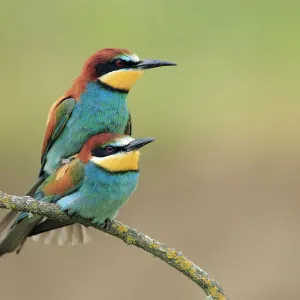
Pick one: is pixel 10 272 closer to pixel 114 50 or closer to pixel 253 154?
pixel 253 154

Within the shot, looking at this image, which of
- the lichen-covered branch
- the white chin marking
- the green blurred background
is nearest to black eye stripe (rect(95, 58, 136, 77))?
the white chin marking

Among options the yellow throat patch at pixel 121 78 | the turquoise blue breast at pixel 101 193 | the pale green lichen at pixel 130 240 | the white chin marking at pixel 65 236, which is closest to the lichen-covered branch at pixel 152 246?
the pale green lichen at pixel 130 240

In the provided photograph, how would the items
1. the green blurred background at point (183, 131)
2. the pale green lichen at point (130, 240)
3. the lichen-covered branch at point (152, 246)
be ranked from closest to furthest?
the lichen-covered branch at point (152, 246), the pale green lichen at point (130, 240), the green blurred background at point (183, 131)

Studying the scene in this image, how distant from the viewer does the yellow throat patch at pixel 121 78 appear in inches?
131

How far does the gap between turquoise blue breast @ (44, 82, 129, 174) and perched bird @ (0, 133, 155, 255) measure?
131 mm

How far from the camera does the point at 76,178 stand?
127 inches

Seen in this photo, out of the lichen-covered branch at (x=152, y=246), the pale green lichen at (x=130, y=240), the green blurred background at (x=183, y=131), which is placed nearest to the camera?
the lichen-covered branch at (x=152, y=246)

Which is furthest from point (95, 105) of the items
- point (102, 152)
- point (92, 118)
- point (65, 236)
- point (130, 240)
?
point (130, 240)

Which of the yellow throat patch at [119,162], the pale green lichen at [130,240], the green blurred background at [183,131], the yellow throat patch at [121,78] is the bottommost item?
the green blurred background at [183,131]

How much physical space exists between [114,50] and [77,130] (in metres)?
0.26

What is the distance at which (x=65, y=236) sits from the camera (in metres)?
3.33

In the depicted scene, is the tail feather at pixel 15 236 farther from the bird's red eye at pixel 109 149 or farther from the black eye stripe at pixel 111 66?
the black eye stripe at pixel 111 66

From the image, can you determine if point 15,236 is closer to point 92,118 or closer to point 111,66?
point 92,118

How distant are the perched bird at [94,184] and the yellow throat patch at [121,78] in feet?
0.67
